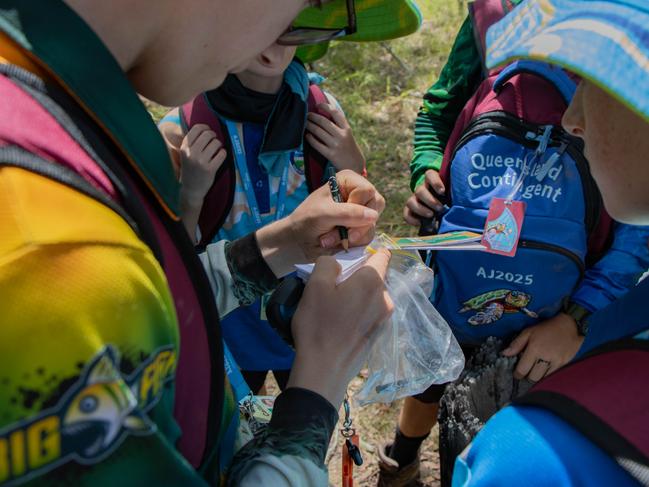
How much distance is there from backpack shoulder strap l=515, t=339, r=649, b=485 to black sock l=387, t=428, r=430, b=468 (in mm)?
1459

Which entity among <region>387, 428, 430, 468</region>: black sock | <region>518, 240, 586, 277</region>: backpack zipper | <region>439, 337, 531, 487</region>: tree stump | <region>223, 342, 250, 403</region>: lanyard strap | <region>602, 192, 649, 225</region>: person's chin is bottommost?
<region>387, 428, 430, 468</region>: black sock

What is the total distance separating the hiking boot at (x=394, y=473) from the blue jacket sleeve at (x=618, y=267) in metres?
0.99

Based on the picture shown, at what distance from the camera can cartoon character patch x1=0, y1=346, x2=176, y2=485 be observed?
1.54 ft

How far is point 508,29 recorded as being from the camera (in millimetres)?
836

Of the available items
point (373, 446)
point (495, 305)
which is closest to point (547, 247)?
point (495, 305)

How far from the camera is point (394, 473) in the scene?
2145 millimetres

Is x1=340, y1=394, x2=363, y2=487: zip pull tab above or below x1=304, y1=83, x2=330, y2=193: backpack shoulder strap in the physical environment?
below

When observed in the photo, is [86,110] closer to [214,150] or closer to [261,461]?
[261,461]

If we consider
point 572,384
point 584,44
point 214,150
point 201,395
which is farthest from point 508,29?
point 214,150

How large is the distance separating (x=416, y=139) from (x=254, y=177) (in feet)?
2.16

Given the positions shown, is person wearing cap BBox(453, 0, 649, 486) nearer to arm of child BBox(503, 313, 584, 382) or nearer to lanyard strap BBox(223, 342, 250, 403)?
lanyard strap BBox(223, 342, 250, 403)

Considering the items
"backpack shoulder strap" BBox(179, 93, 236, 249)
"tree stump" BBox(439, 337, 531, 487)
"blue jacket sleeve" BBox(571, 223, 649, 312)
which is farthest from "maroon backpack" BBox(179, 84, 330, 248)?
"blue jacket sleeve" BBox(571, 223, 649, 312)

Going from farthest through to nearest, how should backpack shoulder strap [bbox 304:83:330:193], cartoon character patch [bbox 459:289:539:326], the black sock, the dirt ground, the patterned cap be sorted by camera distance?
1. the dirt ground
2. the black sock
3. backpack shoulder strap [bbox 304:83:330:193]
4. cartoon character patch [bbox 459:289:539:326]
5. the patterned cap

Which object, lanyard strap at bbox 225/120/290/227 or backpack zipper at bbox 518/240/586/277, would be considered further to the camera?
lanyard strap at bbox 225/120/290/227
